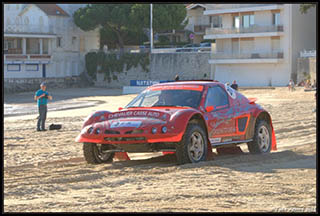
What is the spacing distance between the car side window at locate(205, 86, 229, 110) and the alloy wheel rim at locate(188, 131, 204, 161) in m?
0.85

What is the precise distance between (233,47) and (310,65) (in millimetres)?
9901

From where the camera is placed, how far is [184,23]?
7712 cm

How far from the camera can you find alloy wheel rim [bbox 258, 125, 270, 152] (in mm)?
12906

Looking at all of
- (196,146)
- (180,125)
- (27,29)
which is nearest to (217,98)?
(196,146)

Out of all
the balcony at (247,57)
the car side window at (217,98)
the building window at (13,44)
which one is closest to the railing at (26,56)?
the building window at (13,44)

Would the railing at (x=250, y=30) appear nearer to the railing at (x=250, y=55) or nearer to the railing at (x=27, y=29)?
the railing at (x=250, y=55)

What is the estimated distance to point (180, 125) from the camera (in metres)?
10.7

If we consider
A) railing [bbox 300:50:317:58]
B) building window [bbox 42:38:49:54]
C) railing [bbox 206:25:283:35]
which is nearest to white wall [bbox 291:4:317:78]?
railing [bbox 206:25:283:35]

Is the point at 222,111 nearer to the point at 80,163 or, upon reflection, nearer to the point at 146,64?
the point at 80,163

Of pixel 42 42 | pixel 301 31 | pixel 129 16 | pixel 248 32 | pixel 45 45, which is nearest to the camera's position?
pixel 301 31

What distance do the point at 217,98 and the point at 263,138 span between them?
1.51 m

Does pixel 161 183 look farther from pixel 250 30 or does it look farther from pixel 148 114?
pixel 250 30

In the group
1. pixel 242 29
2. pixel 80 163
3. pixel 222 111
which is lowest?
pixel 80 163

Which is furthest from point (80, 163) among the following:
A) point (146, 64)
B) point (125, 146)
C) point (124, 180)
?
point (146, 64)
